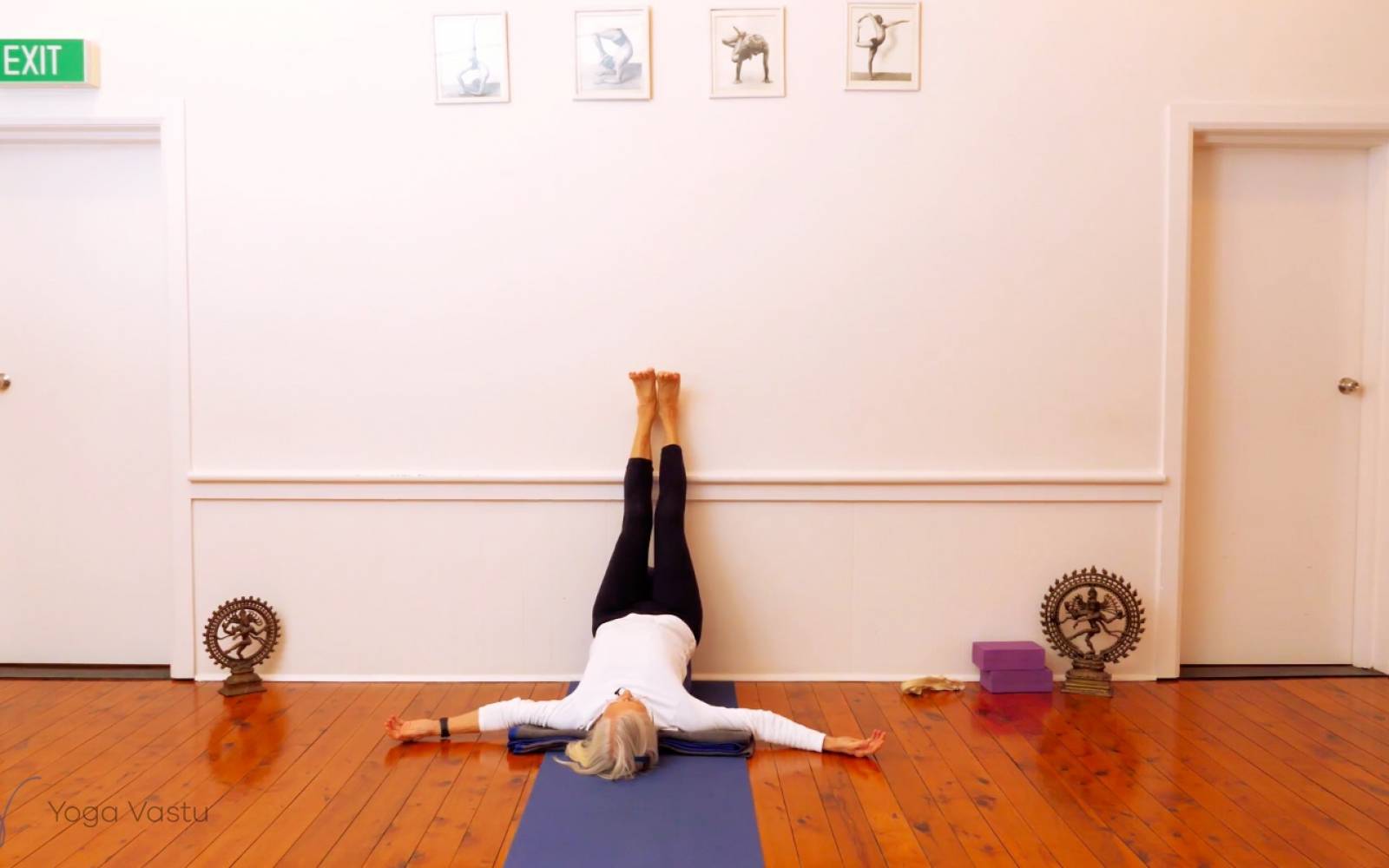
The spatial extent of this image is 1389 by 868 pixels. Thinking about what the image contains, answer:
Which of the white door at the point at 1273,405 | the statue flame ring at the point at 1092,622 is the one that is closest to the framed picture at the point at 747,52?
the white door at the point at 1273,405

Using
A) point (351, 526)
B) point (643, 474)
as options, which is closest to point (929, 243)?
point (643, 474)

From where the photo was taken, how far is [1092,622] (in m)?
3.59

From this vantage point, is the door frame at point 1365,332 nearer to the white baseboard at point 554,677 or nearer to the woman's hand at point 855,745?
the white baseboard at point 554,677

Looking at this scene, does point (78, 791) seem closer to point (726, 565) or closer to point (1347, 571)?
point (726, 565)

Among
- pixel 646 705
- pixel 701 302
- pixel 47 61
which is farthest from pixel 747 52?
pixel 47 61

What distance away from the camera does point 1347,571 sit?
3852 millimetres

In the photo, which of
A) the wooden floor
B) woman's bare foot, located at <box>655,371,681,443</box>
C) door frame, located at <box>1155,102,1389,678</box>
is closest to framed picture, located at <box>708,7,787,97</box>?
woman's bare foot, located at <box>655,371,681,443</box>

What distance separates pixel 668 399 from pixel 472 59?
1.43 m

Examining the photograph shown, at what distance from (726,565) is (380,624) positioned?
1.33 meters

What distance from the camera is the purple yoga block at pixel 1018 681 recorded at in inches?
140

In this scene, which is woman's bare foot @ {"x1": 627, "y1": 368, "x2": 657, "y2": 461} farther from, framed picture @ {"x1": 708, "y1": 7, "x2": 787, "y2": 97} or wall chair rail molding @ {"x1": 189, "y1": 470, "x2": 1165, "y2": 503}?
framed picture @ {"x1": 708, "y1": 7, "x2": 787, "y2": 97}

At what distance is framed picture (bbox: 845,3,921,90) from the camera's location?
357 centimetres

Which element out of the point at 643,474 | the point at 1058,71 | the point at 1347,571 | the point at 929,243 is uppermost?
the point at 1058,71

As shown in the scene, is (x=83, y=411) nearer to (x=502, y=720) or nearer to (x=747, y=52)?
(x=502, y=720)
